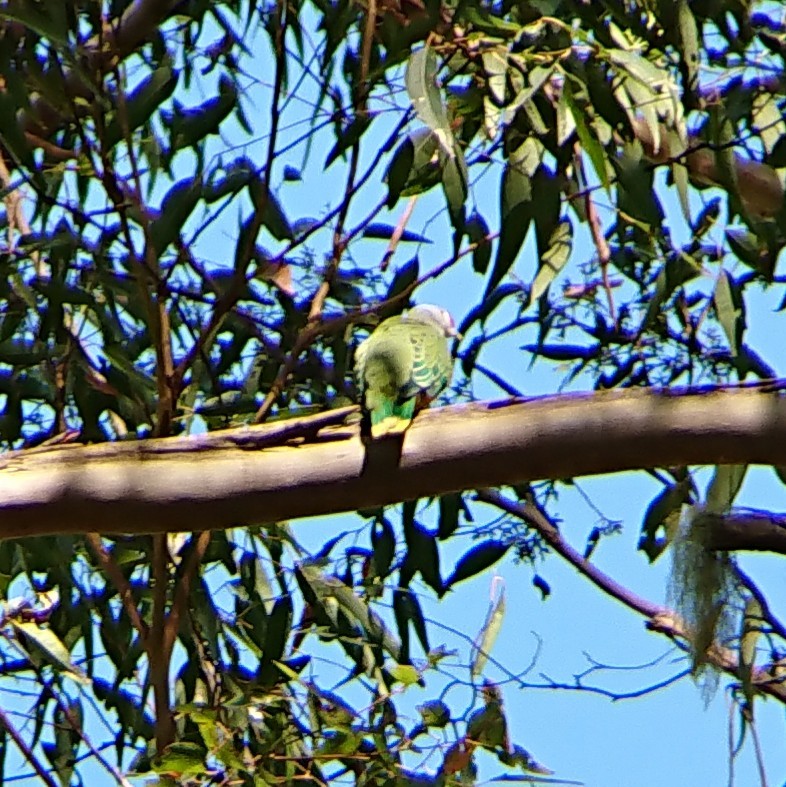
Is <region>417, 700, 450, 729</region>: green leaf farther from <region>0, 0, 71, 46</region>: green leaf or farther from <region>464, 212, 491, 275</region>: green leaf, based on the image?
<region>0, 0, 71, 46</region>: green leaf

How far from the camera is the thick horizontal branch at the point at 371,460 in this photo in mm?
2008

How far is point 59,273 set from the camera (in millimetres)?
2881

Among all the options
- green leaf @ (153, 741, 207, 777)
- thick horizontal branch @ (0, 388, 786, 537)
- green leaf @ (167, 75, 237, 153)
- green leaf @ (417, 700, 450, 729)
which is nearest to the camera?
thick horizontal branch @ (0, 388, 786, 537)

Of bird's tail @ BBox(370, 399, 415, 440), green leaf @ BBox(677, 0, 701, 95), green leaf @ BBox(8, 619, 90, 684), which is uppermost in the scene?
green leaf @ BBox(677, 0, 701, 95)

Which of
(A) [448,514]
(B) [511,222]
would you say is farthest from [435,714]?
(B) [511,222]

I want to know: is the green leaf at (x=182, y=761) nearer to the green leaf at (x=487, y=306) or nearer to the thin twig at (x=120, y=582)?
the thin twig at (x=120, y=582)

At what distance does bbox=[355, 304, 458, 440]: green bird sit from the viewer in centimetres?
215

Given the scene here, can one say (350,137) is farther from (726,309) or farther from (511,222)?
(726,309)

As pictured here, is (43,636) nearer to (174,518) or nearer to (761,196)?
(174,518)

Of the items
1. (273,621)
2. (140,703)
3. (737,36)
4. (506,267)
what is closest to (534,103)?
(506,267)

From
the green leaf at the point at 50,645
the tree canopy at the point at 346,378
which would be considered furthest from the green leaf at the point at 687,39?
the green leaf at the point at 50,645

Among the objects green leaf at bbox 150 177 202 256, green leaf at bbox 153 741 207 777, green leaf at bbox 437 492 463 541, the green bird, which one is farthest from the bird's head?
green leaf at bbox 153 741 207 777

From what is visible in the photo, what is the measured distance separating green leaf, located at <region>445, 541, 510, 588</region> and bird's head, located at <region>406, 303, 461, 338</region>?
0.48 meters

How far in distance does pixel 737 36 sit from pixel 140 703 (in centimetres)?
195
